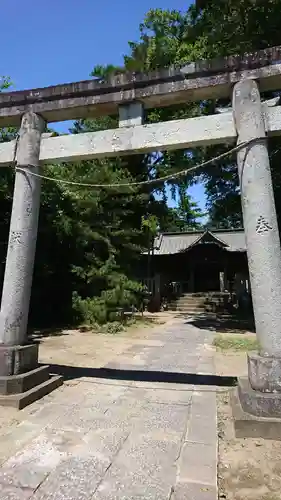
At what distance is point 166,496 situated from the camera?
2479mm

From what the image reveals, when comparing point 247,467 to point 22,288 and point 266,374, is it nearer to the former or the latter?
point 266,374

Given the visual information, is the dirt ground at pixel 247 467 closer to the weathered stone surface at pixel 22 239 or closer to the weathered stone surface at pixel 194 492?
the weathered stone surface at pixel 194 492

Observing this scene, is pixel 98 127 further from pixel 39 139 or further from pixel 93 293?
pixel 39 139

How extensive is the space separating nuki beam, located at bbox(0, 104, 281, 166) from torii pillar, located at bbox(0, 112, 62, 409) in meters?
0.26

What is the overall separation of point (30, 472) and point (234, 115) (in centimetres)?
461

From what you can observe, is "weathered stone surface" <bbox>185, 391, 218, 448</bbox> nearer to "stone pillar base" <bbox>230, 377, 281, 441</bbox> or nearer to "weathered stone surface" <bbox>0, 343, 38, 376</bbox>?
"stone pillar base" <bbox>230, 377, 281, 441</bbox>

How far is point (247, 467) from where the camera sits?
2934 millimetres

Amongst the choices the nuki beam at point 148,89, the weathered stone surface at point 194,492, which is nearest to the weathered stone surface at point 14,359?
the weathered stone surface at point 194,492

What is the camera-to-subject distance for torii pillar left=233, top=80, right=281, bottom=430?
3775 mm

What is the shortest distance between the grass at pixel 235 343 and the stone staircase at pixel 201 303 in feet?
31.9

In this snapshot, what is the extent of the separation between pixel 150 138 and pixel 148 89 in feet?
2.54

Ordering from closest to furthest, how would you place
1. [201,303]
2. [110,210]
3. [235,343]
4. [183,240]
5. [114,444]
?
[114,444] < [235,343] < [110,210] < [201,303] < [183,240]

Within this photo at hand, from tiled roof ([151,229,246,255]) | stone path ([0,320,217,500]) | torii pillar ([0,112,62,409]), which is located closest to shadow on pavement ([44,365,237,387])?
stone path ([0,320,217,500])

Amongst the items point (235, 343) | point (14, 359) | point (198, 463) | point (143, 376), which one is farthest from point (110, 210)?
point (198, 463)
